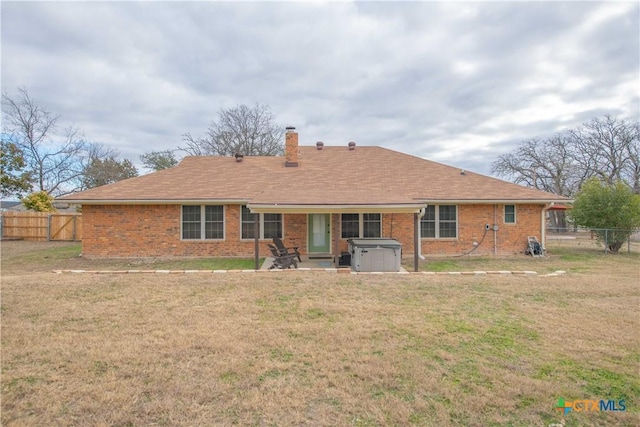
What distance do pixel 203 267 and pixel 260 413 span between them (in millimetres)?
8486

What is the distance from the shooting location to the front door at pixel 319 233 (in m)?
13.1

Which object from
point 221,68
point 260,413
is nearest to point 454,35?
point 221,68

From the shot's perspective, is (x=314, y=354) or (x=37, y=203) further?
(x=37, y=203)

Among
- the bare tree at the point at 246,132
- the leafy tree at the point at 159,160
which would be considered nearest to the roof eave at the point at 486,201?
the bare tree at the point at 246,132

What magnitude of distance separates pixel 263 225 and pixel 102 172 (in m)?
31.3

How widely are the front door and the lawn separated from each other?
5628 mm

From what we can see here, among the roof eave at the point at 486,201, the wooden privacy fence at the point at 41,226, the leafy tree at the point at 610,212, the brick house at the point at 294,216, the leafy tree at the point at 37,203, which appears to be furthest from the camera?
the leafy tree at the point at 37,203

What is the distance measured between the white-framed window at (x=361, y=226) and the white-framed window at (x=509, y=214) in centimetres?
516

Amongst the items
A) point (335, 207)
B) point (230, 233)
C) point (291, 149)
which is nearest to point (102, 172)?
point (291, 149)

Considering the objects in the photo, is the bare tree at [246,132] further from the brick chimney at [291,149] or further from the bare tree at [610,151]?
the bare tree at [610,151]

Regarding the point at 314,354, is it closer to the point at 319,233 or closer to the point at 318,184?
the point at 319,233

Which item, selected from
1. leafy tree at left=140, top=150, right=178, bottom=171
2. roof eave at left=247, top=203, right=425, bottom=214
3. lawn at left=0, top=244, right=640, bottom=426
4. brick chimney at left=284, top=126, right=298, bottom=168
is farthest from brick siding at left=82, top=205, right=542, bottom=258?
leafy tree at left=140, top=150, right=178, bottom=171

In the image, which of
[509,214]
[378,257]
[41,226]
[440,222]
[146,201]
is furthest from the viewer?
[41,226]

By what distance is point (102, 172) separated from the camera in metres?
35.4
